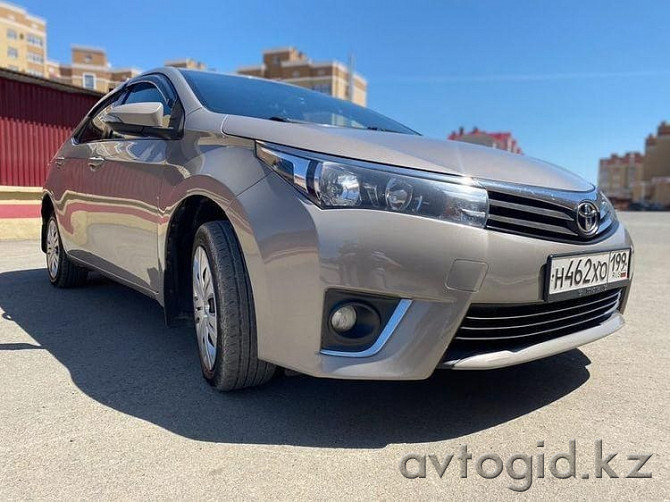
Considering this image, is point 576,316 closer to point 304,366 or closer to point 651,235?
point 304,366

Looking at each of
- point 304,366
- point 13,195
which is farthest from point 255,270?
point 13,195

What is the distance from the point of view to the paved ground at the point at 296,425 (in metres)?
1.72

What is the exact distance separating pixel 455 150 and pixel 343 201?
2.00ft

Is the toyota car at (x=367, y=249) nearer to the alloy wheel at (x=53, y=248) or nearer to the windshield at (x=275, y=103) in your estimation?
the windshield at (x=275, y=103)

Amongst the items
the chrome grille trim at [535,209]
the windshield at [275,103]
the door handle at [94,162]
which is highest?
the windshield at [275,103]

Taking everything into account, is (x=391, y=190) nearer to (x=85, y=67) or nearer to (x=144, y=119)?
(x=144, y=119)

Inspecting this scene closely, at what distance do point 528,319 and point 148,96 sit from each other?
243cm

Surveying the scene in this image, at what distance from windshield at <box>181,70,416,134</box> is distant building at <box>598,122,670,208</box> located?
249ft

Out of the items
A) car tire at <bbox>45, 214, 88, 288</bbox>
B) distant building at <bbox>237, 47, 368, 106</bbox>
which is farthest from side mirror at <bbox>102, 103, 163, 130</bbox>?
distant building at <bbox>237, 47, 368, 106</bbox>

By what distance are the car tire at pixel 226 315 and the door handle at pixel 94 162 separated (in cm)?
137

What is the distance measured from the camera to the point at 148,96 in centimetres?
320

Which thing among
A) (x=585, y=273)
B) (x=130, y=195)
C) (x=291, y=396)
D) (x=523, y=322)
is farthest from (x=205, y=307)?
(x=585, y=273)

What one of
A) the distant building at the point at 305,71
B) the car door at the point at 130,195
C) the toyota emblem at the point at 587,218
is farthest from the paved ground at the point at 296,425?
the distant building at the point at 305,71

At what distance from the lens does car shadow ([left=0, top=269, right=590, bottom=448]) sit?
2066 mm
